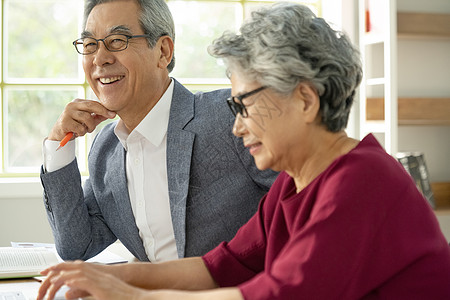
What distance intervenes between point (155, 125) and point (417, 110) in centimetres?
207

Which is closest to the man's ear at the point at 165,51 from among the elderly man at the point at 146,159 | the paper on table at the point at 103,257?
the elderly man at the point at 146,159

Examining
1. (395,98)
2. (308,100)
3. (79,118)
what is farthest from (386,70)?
(308,100)

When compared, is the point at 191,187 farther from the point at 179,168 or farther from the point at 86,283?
the point at 86,283

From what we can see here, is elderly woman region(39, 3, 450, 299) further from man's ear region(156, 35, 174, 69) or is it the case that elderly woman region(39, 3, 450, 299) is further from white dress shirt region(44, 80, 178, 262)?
man's ear region(156, 35, 174, 69)

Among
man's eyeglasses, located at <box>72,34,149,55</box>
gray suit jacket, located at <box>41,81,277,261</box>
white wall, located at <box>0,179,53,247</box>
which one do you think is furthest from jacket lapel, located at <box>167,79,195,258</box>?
white wall, located at <box>0,179,53,247</box>

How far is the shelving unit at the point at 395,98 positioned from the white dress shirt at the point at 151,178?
1.77 meters

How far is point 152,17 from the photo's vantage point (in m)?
1.98

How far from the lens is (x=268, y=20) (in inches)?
47.7

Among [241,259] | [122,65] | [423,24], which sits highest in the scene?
[423,24]

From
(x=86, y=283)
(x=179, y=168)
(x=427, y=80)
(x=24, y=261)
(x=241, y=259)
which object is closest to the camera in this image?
(x=86, y=283)

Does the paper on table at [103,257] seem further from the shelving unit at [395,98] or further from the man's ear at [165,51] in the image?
the shelving unit at [395,98]

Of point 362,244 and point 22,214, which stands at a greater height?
point 362,244

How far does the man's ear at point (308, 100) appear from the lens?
47.3 inches

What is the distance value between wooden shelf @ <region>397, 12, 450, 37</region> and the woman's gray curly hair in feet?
8.18
